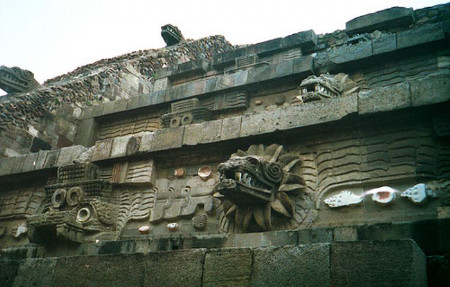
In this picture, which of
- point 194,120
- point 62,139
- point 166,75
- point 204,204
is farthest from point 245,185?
point 62,139

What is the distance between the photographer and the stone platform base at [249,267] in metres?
4.73

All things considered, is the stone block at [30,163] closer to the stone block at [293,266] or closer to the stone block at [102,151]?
the stone block at [102,151]

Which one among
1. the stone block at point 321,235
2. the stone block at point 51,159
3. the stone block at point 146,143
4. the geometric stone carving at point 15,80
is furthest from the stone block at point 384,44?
the geometric stone carving at point 15,80

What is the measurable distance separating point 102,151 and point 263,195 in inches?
152

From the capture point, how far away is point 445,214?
6203mm

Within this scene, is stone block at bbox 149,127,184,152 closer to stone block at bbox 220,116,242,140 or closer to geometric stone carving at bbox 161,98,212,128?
geometric stone carving at bbox 161,98,212,128

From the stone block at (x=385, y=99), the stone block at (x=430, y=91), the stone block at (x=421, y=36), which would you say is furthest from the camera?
the stone block at (x=421, y=36)

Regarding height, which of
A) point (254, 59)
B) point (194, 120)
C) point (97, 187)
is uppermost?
point (254, 59)

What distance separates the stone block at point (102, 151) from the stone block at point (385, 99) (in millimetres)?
4851

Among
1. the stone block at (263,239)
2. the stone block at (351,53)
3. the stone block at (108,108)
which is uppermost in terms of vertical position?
the stone block at (351,53)

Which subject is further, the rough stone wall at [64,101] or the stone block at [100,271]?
the rough stone wall at [64,101]

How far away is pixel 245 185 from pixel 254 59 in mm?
4862

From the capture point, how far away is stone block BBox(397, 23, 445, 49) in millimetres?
8492

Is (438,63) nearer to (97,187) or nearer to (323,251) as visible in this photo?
(323,251)
